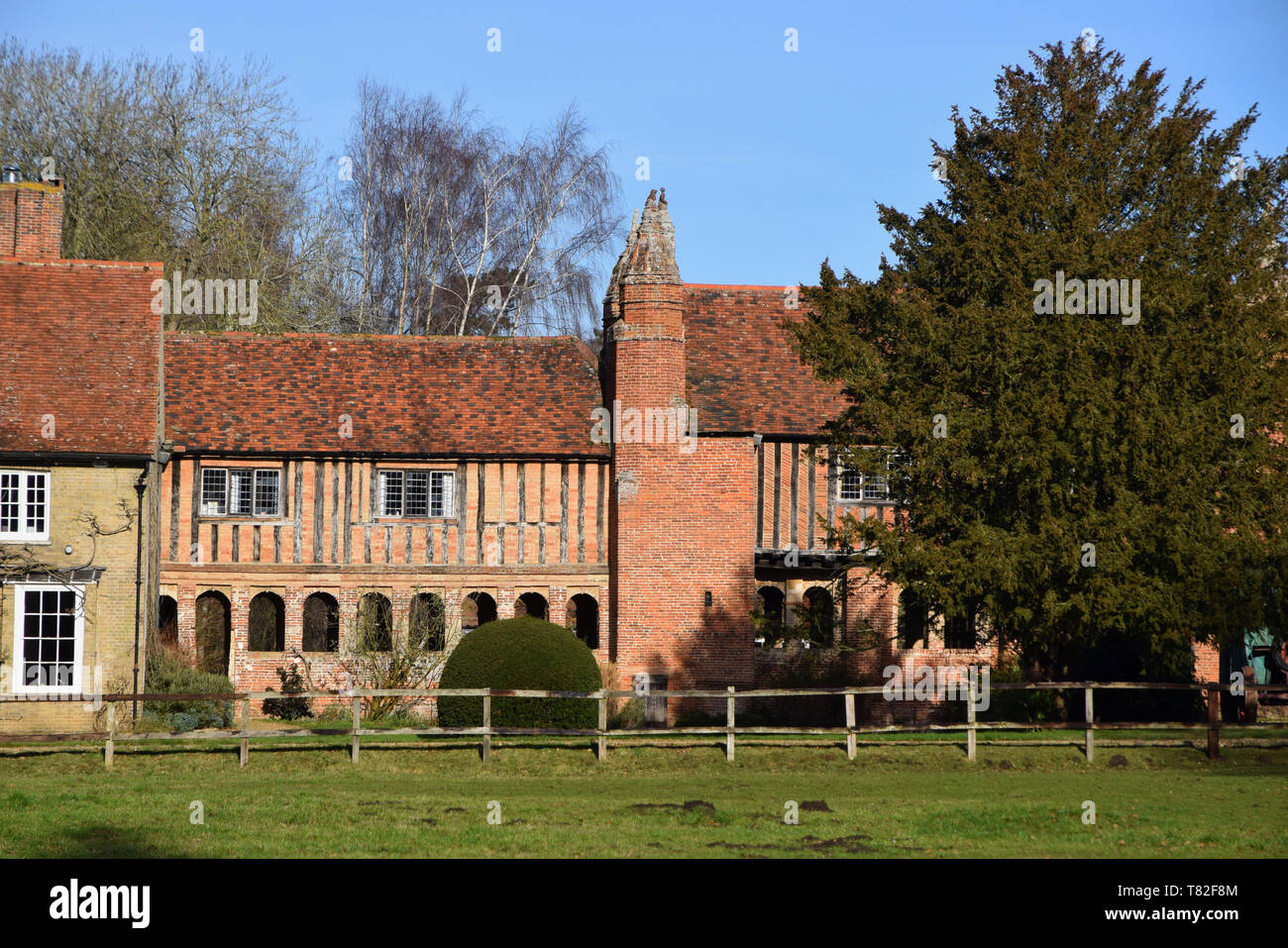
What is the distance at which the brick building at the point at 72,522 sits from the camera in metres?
25.2

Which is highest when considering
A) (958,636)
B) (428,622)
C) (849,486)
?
(849,486)

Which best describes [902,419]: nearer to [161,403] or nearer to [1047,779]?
[1047,779]

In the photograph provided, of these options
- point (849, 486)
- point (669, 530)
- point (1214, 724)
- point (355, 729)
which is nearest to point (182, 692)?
point (355, 729)

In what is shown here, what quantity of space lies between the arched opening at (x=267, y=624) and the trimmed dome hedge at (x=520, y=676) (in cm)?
1222

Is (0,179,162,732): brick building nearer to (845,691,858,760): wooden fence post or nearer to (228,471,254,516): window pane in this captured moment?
(228,471,254,516): window pane

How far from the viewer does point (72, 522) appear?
25.5 metres

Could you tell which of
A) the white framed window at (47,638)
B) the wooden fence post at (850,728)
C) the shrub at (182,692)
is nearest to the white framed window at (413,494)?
the shrub at (182,692)

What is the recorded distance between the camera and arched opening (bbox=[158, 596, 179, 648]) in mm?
27913

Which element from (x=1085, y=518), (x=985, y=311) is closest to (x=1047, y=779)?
(x=1085, y=518)

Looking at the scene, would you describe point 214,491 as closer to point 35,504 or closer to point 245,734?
point 35,504

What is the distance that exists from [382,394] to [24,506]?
7784 mm

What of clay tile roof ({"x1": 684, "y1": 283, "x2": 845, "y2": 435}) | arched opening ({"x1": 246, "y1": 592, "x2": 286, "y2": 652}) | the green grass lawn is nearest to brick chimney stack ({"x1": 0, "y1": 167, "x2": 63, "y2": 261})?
arched opening ({"x1": 246, "y1": 592, "x2": 286, "y2": 652})

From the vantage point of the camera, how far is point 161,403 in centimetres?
2770

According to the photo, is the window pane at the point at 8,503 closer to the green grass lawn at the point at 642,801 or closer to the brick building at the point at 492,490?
the brick building at the point at 492,490
